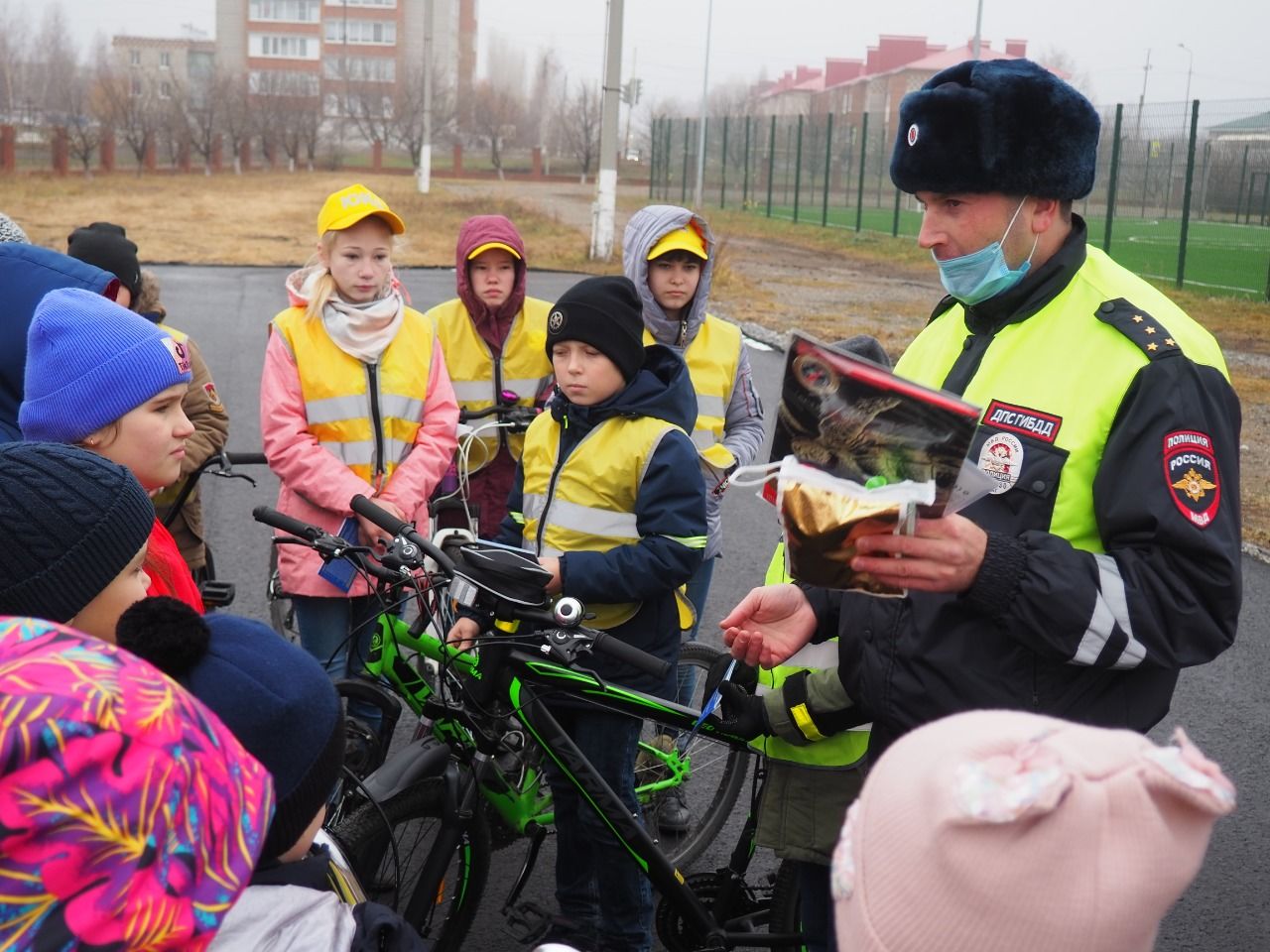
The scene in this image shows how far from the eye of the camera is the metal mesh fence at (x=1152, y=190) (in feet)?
75.3

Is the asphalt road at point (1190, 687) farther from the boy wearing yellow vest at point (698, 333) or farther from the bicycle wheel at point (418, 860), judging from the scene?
the boy wearing yellow vest at point (698, 333)

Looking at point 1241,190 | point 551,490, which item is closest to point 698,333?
point 551,490

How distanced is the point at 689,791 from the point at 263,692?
2.84 meters

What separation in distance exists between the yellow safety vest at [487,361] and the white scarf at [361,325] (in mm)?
564

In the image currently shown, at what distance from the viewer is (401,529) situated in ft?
11.2

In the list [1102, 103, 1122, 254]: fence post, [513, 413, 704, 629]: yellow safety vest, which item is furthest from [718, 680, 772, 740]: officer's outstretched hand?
[1102, 103, 1122, 254]: fence post

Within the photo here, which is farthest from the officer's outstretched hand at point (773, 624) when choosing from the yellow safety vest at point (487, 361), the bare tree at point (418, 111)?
the bare tree at point (418, 111)

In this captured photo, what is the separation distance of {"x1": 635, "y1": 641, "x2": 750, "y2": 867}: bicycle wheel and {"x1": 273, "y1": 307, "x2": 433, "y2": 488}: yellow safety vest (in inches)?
52.5

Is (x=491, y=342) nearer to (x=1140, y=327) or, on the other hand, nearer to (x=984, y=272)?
(x=984, y=272)

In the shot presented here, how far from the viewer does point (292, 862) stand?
195 centimetres

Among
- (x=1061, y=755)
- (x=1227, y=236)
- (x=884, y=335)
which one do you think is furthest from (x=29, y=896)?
(x=1227, y=236)

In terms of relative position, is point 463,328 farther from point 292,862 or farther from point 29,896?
point 29,896

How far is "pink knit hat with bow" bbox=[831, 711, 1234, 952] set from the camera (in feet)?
4.18

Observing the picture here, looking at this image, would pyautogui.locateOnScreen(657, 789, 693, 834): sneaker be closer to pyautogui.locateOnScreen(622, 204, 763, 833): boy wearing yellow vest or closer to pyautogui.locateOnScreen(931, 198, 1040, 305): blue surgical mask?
pyautogui.locateOnScreen(622, 204, 763, 833): boy wearing yellow vest
